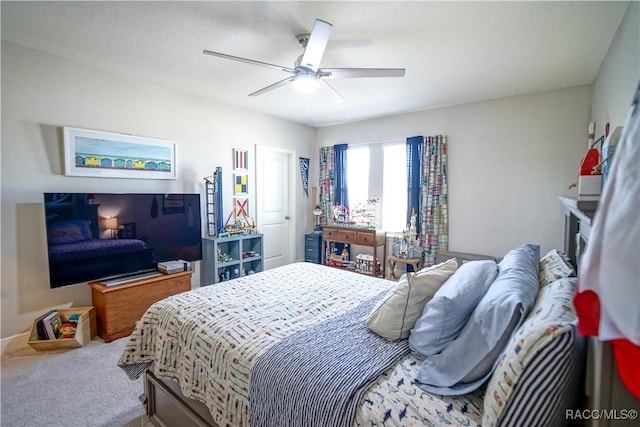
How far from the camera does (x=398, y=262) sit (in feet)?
14.6

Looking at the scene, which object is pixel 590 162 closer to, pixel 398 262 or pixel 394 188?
pixel 398 262

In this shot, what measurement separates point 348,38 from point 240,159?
2482 mm

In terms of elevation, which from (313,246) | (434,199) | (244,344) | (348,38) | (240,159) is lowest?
(313,246)

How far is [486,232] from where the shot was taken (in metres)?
3.90

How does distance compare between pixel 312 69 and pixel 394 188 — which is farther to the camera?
pixel 394 188

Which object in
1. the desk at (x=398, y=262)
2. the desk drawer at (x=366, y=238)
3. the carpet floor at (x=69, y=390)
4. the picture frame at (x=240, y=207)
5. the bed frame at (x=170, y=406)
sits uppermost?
the picture frame at (x=240, y=207)

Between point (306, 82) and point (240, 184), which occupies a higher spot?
point (306, 82)

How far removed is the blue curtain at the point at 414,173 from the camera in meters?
4.33

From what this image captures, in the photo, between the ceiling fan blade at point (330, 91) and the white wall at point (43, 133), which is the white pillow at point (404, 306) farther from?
the white wall at point (43, 133)

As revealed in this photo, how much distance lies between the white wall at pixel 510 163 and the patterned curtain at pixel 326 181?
1.45 metres

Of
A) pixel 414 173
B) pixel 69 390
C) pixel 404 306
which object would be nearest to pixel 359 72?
pixel 404 306

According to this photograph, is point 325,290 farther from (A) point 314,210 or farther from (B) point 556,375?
(A) point 314,210

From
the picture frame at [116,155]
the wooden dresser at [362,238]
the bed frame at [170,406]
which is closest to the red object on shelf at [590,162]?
the bed frame at [170,406]

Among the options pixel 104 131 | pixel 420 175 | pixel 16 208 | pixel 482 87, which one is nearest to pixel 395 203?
pixel 420 175
